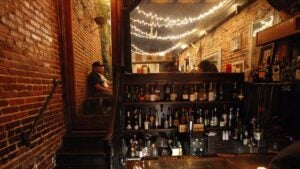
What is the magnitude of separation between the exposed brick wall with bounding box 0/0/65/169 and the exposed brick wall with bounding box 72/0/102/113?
834 millimetres

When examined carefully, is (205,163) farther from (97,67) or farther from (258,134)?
(97,67)

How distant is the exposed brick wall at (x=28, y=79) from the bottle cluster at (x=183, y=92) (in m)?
1.21

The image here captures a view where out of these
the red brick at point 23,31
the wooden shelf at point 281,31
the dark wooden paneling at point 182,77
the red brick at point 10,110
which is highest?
the red brick at point 23,31

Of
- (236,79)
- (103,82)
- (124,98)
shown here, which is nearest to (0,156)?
(124,98)

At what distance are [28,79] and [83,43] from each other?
2577 millimetres

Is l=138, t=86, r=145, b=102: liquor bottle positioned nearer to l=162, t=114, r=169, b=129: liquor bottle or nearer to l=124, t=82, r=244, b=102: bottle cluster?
l=124, t=82, r=244, b=102: bottle cluster

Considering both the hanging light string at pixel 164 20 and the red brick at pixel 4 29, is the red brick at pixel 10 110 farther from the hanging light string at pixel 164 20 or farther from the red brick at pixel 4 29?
the hanging light string at pixel 164 20

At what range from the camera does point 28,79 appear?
2.63m

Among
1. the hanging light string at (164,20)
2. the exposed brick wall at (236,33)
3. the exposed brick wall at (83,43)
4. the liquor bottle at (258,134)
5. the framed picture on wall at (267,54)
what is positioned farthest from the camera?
the hanging light string at (164,20)

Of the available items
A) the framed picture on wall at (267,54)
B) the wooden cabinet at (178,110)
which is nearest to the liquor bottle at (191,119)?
the wooden cabinet at (178,110)

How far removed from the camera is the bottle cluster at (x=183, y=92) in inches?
136

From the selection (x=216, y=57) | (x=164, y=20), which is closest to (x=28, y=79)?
(x=216, y=57)

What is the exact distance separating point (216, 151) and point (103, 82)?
105 inches

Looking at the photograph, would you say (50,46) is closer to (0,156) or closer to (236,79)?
(0,156)
